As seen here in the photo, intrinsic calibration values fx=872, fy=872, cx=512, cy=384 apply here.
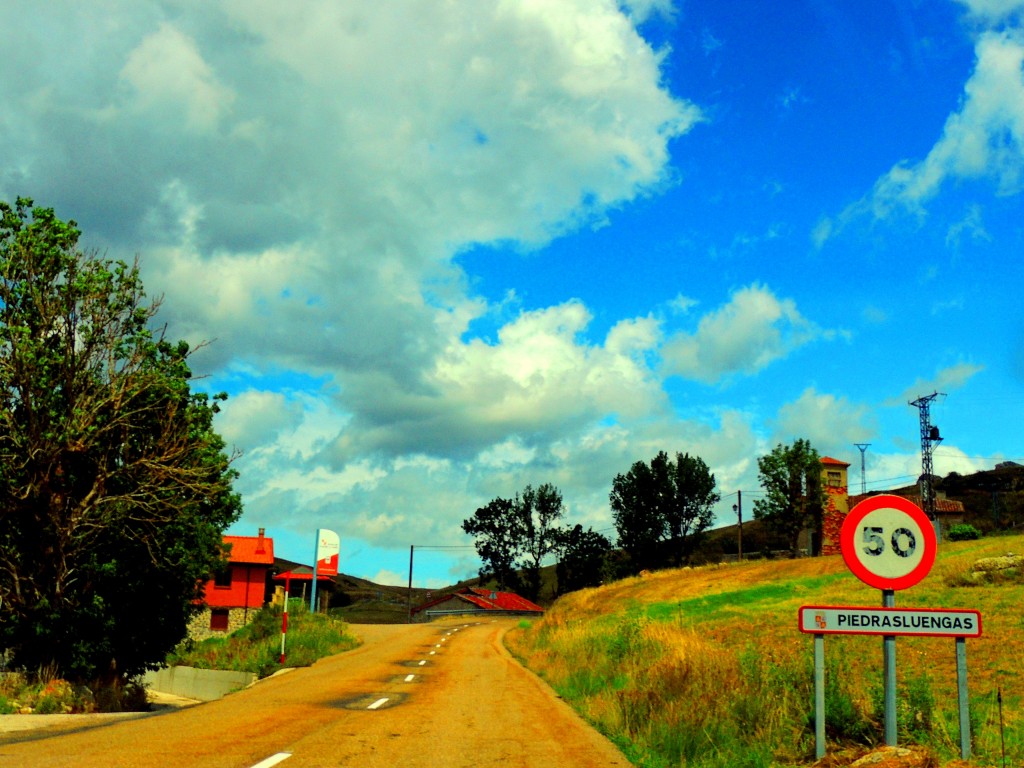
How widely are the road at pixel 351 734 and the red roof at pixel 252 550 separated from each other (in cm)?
4800

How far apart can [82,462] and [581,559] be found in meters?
94.2

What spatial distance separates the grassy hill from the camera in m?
9.17

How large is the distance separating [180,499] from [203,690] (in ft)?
56.9

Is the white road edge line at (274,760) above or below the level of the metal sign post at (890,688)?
below

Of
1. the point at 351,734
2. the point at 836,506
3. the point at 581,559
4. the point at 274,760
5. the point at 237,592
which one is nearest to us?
the point at 274,760

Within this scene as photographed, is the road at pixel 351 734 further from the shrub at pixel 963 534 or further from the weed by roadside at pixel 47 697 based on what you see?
the shrub at pixel 963 534

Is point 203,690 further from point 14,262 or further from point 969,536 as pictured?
point 969,536

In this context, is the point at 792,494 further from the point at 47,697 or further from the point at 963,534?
the point at 47,697

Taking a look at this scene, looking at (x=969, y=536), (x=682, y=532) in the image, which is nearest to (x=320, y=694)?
(x=969, y=536)

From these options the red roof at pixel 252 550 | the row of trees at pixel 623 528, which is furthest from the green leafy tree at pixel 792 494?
the red roof at pixel 252 550

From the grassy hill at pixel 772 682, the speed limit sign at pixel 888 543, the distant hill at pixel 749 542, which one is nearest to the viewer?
the speed limit sign at pixel 888 543

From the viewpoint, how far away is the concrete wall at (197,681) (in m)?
34.9

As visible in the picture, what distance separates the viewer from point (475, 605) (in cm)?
9406

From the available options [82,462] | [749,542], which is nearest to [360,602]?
[749,542]
